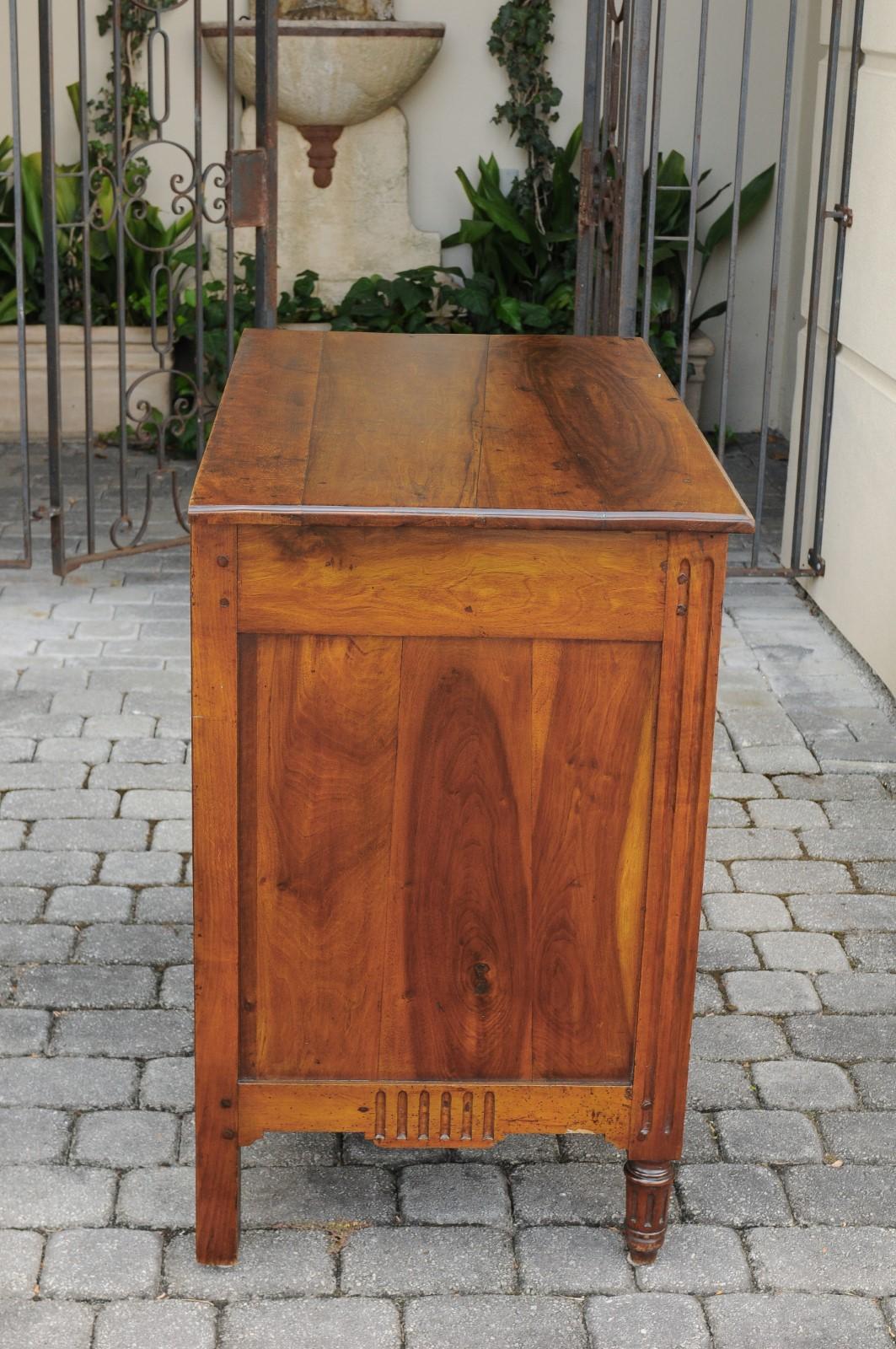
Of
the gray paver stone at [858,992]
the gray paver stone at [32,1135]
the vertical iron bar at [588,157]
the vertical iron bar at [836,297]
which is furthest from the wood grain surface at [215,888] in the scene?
the vertical iron bar at [836,297]

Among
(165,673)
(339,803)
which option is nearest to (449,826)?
(339,803)

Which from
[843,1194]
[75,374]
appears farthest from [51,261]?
[843,1194]

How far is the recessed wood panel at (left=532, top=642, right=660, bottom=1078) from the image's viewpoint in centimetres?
218

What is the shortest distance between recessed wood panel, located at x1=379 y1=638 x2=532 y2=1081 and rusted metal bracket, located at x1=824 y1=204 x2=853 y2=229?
3335 millimetres

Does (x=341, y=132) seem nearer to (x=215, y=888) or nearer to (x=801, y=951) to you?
(x=801, y=951)

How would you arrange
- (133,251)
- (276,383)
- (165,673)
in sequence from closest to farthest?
(276,383) → (165,673) → (133,251)

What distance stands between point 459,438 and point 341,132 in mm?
5431

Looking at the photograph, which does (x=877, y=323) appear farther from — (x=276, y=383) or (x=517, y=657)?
(x=517, y=657)

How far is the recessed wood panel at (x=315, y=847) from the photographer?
7.11 feet

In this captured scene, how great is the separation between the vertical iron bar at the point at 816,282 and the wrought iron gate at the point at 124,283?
1.70 meters

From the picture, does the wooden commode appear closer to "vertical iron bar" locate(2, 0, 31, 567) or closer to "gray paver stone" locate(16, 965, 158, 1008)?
"gray paver stone" locate(16, 965, 158, 1008)

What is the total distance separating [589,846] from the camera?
2.26 metres

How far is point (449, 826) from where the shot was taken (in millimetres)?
2244

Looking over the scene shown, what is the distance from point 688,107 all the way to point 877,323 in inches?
120
